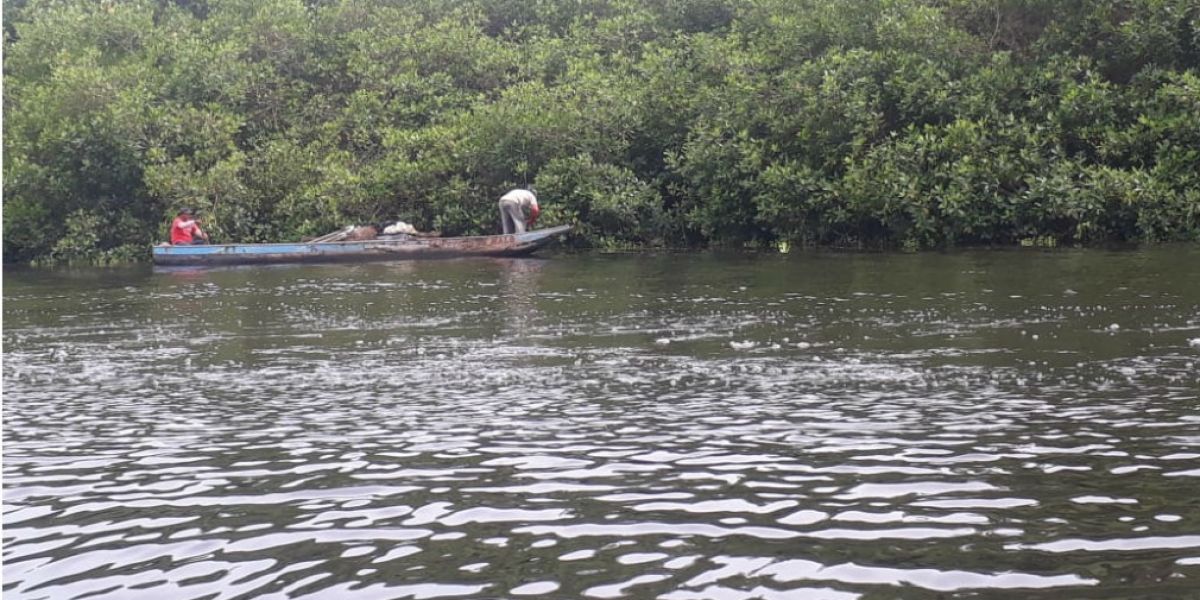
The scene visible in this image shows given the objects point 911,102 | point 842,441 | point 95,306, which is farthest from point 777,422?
point 911,102

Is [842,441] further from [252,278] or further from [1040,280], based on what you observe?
[252,278]

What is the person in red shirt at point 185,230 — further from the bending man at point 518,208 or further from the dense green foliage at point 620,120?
the bending man at point 518,208

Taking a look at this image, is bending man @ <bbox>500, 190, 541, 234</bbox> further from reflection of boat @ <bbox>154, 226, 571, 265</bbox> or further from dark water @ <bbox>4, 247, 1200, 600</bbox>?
dark water @ <bbox>4, 247, 1200, 600</bbox>

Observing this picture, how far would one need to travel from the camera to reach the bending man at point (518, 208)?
99.2 ft

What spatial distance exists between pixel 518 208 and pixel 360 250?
3983 mm

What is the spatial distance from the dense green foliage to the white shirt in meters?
1.93

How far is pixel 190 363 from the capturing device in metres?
12.8

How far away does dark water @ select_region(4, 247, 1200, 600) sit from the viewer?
5395 mm

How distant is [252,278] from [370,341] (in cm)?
1256

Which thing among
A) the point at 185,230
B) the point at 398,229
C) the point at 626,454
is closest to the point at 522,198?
the point at 398,229

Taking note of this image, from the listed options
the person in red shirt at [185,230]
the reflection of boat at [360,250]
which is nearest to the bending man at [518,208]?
the reflection of boat at [360,250]

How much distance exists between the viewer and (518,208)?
99.4ft

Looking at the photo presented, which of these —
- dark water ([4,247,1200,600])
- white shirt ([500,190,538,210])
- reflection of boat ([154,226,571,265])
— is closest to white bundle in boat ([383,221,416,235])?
reflection of boat ([154,226,571,265])

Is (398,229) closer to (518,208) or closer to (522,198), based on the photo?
(518,208)
